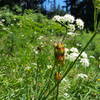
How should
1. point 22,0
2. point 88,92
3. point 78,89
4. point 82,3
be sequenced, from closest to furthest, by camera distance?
point 88,92
point 78,89
point 22,0
point 82,3

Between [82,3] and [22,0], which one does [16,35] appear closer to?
[22,0]

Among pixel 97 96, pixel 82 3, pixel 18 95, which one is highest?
pixel 18 95

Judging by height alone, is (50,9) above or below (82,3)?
below

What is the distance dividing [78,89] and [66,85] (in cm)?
17

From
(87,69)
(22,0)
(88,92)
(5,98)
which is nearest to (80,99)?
Result: (88,92)

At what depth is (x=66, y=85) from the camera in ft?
8.95

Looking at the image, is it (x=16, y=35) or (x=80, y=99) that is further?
(x=16, y=35)

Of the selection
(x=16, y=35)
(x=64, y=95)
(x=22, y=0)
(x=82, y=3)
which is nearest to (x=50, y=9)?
(x=82, y=3)

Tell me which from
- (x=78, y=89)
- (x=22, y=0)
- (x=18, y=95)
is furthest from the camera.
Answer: (x=22, y=0)

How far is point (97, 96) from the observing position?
272 centimetres

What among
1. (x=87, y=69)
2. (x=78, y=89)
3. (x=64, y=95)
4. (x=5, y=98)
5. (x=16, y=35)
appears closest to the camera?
(x=5, y=98)

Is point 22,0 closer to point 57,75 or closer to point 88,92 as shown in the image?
point 88,92

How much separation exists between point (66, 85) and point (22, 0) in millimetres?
18386

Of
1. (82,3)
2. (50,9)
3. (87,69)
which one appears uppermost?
(87,69)
